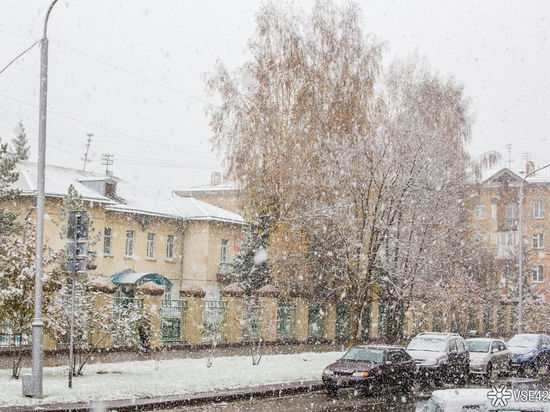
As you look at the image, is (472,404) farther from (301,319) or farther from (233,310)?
(301,319)

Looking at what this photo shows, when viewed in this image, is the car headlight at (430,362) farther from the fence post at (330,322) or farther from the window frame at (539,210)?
the window frame at (539,210)

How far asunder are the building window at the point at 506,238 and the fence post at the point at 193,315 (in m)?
51.6

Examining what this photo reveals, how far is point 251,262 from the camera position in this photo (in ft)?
138

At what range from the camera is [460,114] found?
3806cm

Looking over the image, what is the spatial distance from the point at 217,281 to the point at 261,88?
17.8 meters

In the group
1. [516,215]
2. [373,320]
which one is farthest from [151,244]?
[516,215]

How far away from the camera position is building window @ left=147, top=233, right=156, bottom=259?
149 feet

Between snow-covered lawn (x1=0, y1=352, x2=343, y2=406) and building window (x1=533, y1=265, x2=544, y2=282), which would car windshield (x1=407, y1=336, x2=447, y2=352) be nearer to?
snow-covered lawn (x1=0, y1=352, x2=343, y2=406)

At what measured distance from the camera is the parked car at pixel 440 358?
21.8m

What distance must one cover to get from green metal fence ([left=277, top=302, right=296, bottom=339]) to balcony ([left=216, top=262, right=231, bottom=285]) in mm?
13263

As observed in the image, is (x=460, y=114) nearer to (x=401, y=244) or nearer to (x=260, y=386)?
(x=401, y=244)

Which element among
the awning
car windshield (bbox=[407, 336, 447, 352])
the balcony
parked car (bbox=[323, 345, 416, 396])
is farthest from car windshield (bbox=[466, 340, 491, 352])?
the balcony

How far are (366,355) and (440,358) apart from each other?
4285mm

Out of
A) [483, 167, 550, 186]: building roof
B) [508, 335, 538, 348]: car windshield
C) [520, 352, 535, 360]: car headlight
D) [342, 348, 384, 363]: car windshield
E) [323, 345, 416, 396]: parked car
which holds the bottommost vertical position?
[520, 352, 535, 360]: car headlight
